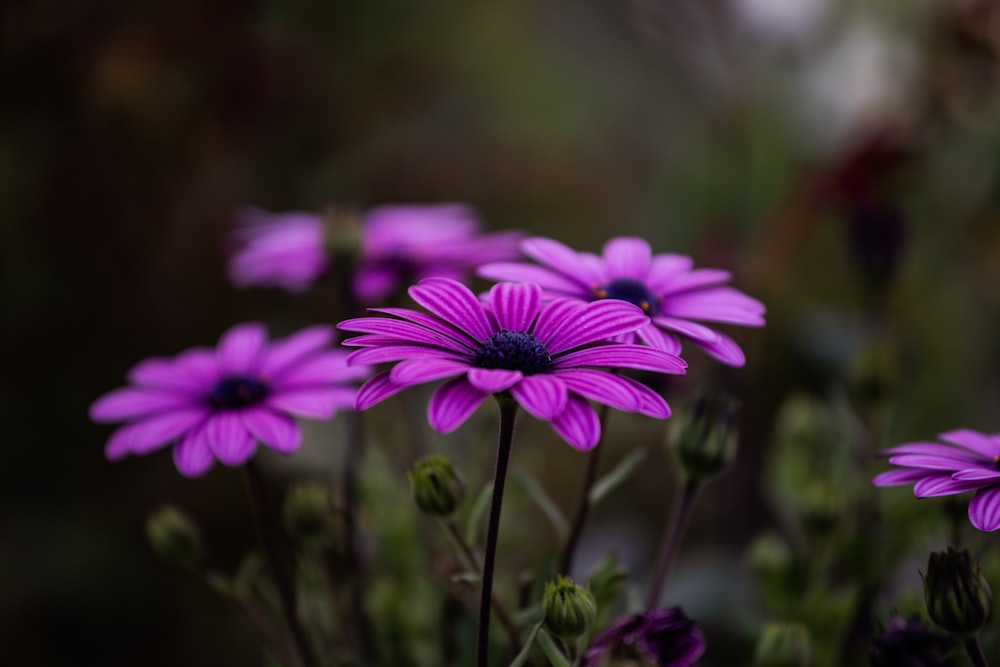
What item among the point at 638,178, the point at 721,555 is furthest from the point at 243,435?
the point at 638,178

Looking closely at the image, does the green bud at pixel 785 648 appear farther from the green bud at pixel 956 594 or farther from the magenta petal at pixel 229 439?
the magenta petal at pixel 229 439

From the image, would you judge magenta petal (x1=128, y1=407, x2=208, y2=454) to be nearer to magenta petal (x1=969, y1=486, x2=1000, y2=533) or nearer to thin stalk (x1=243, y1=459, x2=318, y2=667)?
thin stalk (x1=243, y1=459, x2=318, y2=667)

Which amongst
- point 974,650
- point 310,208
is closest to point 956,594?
point 974,650

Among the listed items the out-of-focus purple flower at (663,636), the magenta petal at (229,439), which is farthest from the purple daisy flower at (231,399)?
the out-of-focus purple flower at (663,636)

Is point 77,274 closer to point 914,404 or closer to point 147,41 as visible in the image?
point 147,41

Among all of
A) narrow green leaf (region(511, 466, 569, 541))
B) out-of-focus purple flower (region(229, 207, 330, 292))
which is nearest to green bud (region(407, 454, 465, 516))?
narrow green leaf (region(511, 466, 569, 541))

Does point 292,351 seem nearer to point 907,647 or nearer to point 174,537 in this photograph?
point 174,537
